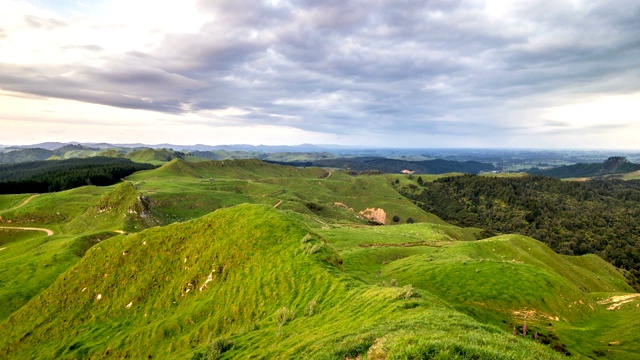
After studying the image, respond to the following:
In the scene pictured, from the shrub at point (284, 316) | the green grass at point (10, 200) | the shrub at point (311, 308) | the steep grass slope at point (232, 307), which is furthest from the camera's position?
the green grass at point (10, 200)

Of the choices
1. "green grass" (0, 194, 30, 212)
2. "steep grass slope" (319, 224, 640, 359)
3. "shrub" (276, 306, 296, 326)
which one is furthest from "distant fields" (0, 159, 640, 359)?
"green grass" (0, 194, 30, 212)

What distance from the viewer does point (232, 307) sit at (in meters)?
30.1

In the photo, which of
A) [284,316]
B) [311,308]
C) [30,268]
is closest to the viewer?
[284,316]

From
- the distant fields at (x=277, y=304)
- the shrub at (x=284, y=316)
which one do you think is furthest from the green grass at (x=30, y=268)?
the shrub at (x=284, y=316)

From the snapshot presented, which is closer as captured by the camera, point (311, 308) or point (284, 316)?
point (284, 316)

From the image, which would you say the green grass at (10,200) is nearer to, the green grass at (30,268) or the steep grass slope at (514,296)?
the green grass at (30,268)

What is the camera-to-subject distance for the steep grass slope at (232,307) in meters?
16.7

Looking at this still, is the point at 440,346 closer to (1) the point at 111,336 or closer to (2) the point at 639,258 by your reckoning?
(1) the point at 111,336

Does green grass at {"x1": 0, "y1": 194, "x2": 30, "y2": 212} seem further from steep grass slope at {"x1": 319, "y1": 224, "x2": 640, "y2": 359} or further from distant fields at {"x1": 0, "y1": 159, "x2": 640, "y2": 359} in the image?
steep grass slope at {"x1": 319, "y1": 224, "x2": 640, "y2": 359}

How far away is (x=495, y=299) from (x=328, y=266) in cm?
2880

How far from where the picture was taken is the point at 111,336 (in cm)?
3341

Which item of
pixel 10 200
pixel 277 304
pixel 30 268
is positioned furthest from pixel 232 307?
pixel 10 200

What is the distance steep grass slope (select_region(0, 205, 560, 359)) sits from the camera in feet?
54.9

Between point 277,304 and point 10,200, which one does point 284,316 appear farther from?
point 10,200
